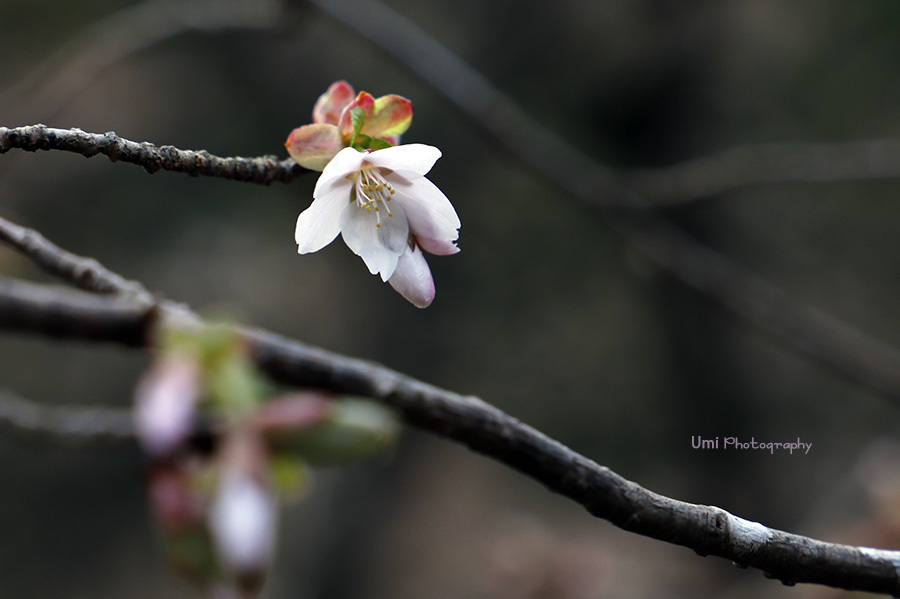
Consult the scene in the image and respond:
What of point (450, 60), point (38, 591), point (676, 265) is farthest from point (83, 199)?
point (676, 265)

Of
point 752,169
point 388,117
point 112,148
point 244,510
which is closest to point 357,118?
point 388,117

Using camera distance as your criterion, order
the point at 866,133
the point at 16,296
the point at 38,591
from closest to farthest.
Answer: the point at 16,296 < the point at 38,591 < the point at 866,133

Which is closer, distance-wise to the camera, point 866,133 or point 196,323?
point 196,323

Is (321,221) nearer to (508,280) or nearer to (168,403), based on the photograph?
(168,403)

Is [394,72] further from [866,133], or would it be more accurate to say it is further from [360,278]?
[866,133]

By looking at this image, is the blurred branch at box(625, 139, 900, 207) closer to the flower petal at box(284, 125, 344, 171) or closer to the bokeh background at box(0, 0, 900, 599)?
the bokeh background at box(0, 0, 900, 599)

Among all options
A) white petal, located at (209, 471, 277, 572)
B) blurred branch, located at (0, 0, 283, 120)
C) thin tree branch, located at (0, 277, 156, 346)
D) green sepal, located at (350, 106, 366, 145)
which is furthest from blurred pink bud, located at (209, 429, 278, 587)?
blurred branch, located at (0, 0, 283, 120)

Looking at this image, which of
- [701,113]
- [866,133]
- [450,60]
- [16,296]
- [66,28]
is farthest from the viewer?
[701,113]

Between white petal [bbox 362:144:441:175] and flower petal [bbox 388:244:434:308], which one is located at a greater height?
white petal [bbox 362:144:441:175]
